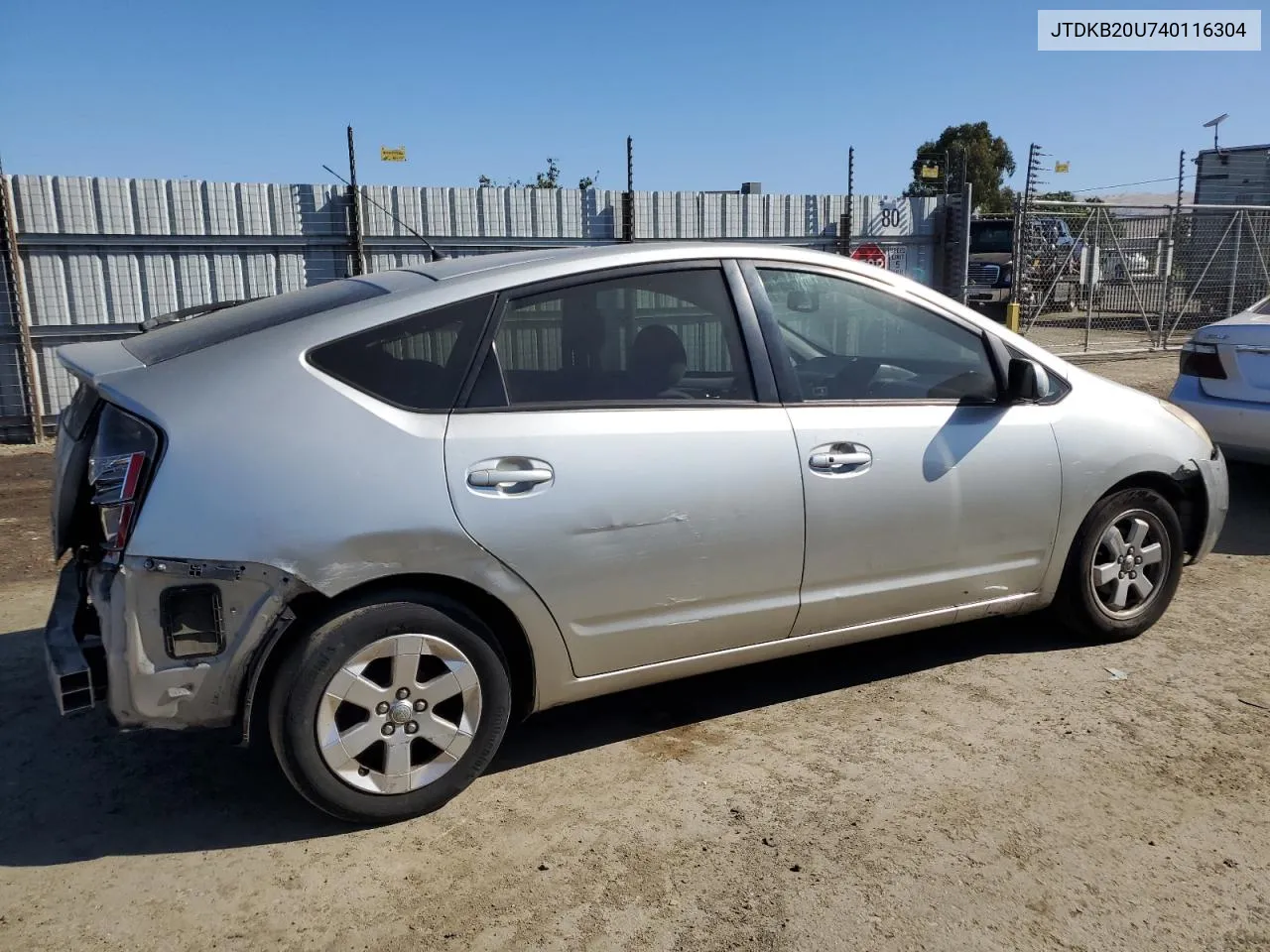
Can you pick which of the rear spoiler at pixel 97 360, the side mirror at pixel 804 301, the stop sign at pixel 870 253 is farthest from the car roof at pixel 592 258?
the stop sign at pixel 870 253

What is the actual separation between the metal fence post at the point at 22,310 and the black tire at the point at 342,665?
821cm

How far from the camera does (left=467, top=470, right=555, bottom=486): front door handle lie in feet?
10.5

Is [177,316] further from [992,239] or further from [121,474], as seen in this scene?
[992,239]

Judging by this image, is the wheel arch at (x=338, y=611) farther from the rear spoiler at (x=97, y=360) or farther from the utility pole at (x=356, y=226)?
the utility pole at (x=356, y=226)

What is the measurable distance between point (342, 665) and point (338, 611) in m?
0.16

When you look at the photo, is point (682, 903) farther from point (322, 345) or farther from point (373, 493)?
point (322, 345)

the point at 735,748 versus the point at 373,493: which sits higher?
the point at 373,493

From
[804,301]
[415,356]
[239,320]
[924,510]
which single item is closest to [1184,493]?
[924,510]

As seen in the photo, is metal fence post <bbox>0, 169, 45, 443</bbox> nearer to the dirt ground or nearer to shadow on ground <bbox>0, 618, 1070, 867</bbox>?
shadow on ground <bbox>0, 618, 1070, 867</bbox>

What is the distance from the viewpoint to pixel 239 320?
11.4 ft

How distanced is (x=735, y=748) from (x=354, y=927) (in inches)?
58.2

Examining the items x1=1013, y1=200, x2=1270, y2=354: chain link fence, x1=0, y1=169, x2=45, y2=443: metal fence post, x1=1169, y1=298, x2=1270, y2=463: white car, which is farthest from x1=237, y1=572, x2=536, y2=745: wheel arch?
x1=1013, y1=200, x2=1270, y2=354: chain link fence

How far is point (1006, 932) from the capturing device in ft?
8.91

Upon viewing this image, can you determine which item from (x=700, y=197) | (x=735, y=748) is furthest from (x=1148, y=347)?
(x=735, y=748)
